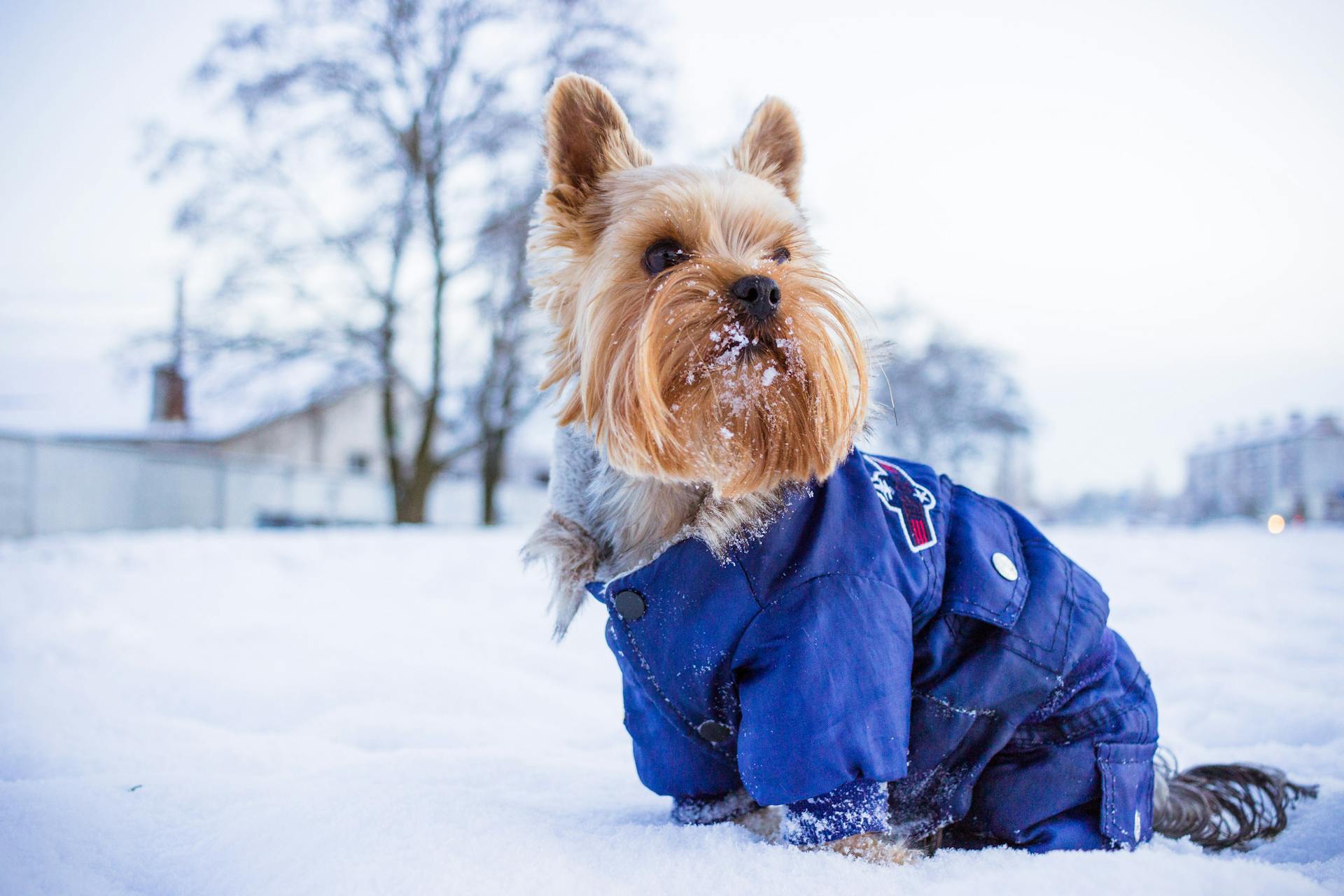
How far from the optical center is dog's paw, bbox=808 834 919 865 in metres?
1.79

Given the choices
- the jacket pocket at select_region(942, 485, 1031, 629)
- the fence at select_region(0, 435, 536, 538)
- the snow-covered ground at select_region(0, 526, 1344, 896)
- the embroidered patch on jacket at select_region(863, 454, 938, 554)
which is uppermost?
the embroidered patch on jacket at select_region(863, 454, 938, 554)

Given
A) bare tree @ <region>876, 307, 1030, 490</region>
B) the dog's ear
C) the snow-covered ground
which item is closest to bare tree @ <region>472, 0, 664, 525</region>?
the snow-covered ground

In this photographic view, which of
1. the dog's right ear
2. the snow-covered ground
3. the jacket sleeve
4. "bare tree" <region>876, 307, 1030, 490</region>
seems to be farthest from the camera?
"bare tree" <region>876, 307, 1030, 490</region>

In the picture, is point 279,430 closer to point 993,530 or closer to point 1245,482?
point 993,530

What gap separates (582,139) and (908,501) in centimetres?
149

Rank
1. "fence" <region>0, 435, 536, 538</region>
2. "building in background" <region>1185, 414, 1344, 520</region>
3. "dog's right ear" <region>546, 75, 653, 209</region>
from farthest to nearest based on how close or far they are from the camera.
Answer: "building in background" <region>1185, 414, 1344, 520</region> → "fence" <region>0, 435, 536, 538</region> → "dog's right ear" <region>546, 75, 653, 209</region>

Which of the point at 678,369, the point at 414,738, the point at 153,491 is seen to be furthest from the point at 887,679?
the point at 153,491

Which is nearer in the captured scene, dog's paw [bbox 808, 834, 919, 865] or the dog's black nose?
dog's paw [bbox 808, 834, 919, 865]

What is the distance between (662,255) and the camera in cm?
218

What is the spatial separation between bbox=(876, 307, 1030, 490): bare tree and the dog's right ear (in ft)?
119

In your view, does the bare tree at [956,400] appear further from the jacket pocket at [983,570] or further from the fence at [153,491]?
the jacket pocket at [983,570]

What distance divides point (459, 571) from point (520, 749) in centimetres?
428

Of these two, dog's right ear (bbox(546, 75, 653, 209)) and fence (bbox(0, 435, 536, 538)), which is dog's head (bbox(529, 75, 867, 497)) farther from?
fence (bbox(0, 435, 536, 538))

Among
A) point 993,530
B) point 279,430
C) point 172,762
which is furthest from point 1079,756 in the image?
point 279,430
